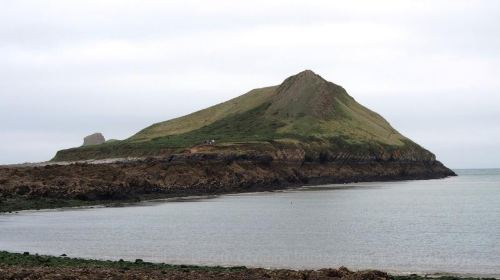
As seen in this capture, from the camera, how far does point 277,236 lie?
66250 mm

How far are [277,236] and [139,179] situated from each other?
75.1 metres

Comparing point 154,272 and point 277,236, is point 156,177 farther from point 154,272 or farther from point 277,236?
point 154,272

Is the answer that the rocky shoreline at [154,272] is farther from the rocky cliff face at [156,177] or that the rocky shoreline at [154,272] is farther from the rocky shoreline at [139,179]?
the rocky cliff face at [156,177]

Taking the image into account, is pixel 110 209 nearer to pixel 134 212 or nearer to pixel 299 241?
pixel 134 212

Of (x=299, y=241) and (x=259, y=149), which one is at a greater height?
(x=259, y=149)

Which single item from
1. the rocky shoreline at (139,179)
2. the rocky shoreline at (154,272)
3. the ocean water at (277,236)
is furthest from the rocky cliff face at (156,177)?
the rocky shoreline at (154,272)

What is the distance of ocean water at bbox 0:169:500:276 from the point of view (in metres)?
48.7

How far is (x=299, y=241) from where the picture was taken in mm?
62000

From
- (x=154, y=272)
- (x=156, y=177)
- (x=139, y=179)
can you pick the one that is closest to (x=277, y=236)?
(x=154, y=272)

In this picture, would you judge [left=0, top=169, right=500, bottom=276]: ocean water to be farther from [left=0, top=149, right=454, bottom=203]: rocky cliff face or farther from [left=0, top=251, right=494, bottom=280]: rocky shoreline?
[left=0, top=149, right=454, bottom=203]: rocky cliff face

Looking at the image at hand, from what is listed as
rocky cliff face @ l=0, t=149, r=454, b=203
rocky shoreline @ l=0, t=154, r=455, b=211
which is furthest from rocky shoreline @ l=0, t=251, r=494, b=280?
rocky cliff face @ l=0, t=149, r=454, b=203

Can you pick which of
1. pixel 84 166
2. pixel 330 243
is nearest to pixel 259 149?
pixel 84 166

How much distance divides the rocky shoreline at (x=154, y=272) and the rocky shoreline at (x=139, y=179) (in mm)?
61891

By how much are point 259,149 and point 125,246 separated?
14065 cm
